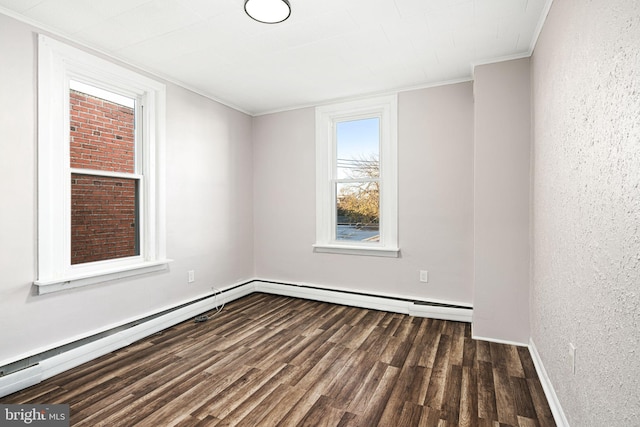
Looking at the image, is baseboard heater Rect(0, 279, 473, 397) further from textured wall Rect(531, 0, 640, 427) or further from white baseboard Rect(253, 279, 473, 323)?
textured wall Rect(531, 0, 640, 427)

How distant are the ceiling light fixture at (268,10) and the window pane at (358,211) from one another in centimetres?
222

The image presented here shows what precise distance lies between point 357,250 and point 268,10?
2.68 m

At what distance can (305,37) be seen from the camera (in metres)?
2.52

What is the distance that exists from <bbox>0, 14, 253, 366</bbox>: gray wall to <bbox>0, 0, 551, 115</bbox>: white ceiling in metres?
0.39

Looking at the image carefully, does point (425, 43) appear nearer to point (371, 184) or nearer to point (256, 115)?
point (371, 184)

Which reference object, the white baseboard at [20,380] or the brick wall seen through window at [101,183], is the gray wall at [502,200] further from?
the white baseboard at [20,380]

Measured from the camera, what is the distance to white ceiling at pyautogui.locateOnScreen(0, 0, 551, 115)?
2.15 metres

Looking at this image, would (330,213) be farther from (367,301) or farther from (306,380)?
(306,380)
